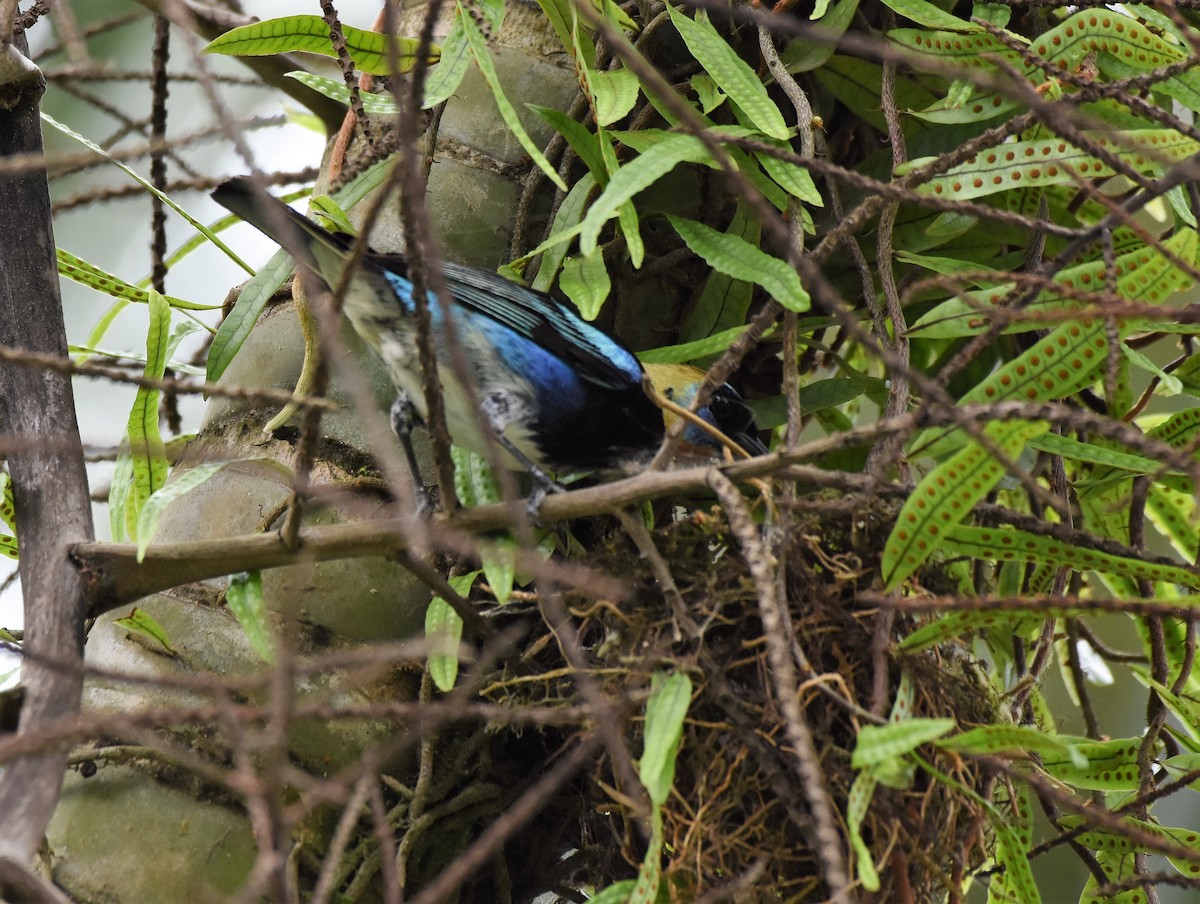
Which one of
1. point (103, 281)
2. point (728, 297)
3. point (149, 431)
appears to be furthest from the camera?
point (103, 281)

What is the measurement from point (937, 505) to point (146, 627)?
135cm

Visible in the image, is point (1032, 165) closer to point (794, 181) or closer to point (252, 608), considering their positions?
point (794, 181)

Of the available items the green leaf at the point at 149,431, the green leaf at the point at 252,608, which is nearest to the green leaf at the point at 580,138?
the green leaf at the point at 149,431

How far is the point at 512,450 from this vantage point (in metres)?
2.65

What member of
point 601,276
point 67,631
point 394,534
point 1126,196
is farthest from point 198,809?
point 1126,196

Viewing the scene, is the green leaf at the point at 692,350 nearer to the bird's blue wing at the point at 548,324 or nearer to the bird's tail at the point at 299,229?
the bird's blue wing at the point at 548,324

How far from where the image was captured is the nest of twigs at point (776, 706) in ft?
6.32

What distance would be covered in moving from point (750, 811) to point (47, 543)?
47.4 inches

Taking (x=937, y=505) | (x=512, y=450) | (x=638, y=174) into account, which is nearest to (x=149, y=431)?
(x=512, y=450)

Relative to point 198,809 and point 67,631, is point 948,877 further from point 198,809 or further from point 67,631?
point 67,631

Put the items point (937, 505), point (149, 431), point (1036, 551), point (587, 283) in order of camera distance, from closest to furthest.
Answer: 1. point (937, 505)
2. point (1036, 551)
3. point (149, 431)
4. point (587, 283)

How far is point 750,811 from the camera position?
1.98m

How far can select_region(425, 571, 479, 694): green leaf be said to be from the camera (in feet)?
6.73

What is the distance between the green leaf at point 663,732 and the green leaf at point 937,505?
15.4 inches
